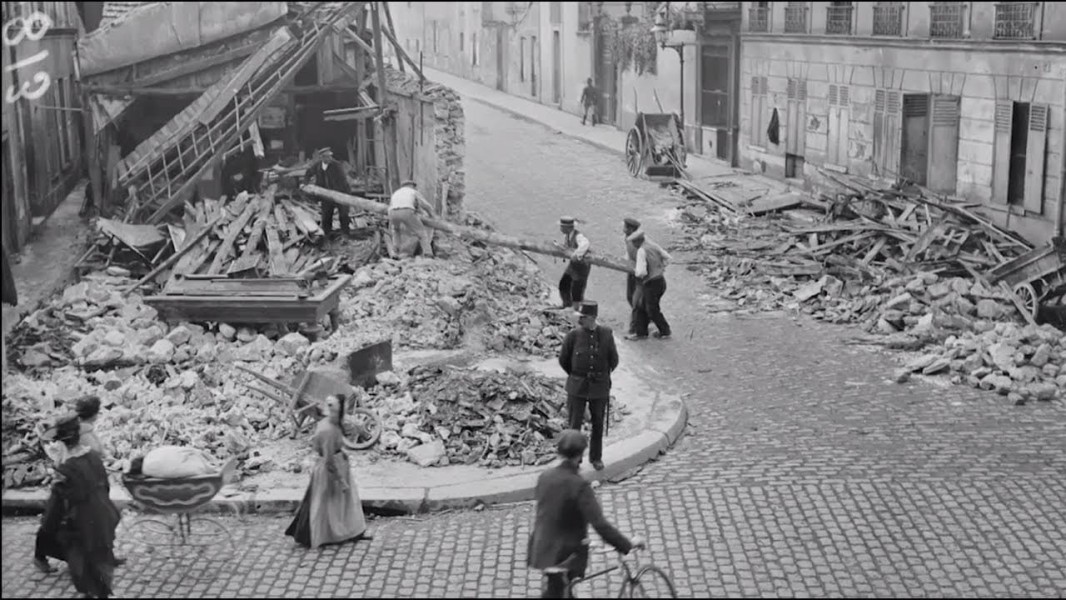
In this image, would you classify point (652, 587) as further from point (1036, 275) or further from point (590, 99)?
point (590, 99)

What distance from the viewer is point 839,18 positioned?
93.4 ft

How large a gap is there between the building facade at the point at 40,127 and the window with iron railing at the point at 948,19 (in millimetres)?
14847

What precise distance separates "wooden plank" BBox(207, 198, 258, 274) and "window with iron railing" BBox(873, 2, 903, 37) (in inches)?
510

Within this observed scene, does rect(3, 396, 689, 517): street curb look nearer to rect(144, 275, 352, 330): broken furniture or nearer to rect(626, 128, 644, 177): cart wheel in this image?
rect(144, 275, 352, 330): broken furniture

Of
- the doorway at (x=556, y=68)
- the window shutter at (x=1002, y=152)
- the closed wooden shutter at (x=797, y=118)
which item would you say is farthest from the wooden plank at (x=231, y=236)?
the doorway at (x=556, y=68)

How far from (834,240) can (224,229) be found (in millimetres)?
9406

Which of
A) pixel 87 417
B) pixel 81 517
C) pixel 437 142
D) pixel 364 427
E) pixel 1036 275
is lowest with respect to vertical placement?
pixel 364 427

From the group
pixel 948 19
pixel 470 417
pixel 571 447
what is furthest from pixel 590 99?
pixel 571 447

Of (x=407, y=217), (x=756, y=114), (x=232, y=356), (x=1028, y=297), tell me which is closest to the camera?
(x=232, y=356)

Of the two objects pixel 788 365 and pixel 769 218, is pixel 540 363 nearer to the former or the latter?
pixel 788 365

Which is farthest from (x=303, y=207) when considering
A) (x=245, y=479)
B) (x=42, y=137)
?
(x=245, y=479)

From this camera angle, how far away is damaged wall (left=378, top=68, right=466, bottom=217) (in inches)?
909

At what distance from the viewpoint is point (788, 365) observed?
54.2 ft

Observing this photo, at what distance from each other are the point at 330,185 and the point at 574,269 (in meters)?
5.27
